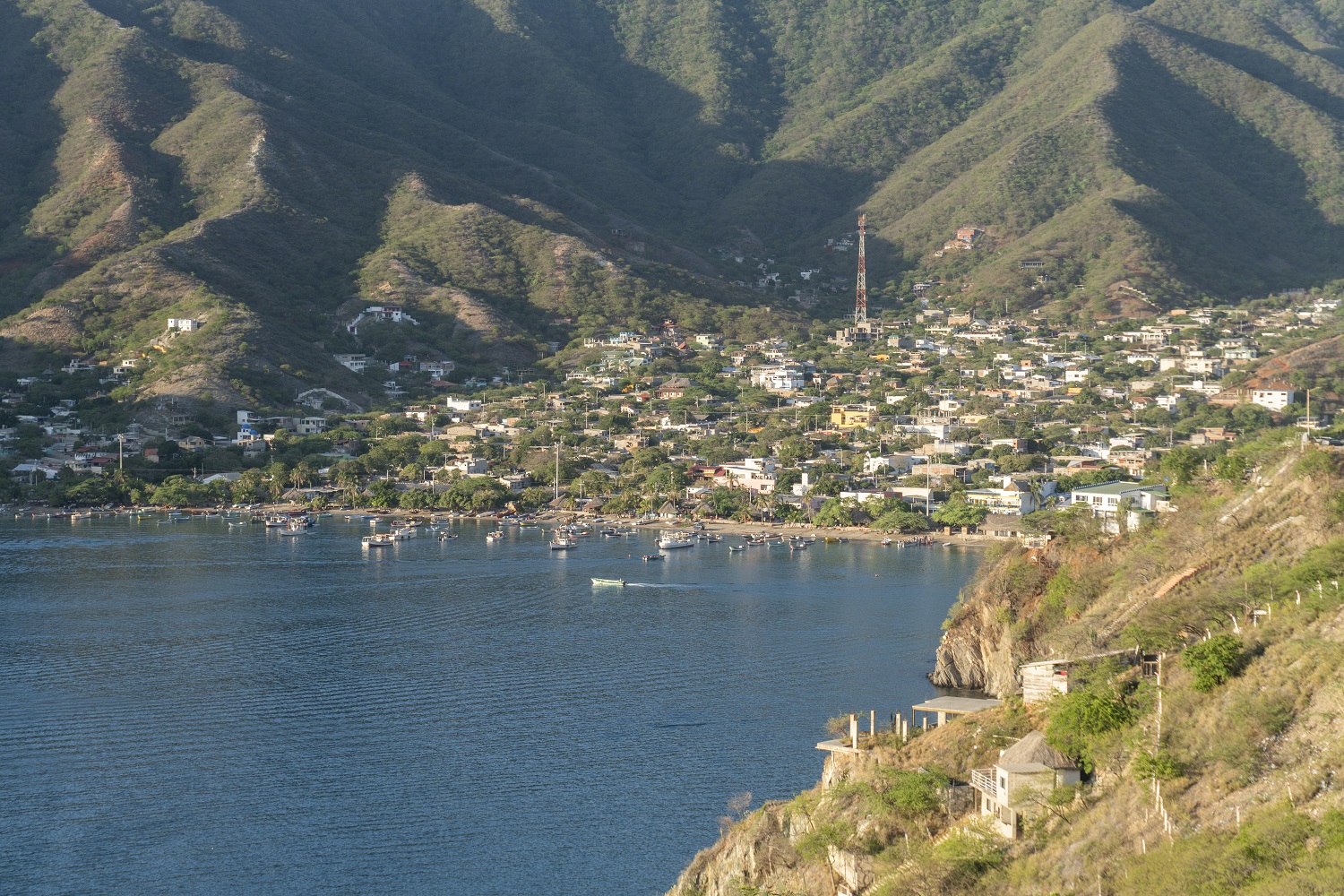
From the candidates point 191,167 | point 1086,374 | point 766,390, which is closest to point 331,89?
point 191,167

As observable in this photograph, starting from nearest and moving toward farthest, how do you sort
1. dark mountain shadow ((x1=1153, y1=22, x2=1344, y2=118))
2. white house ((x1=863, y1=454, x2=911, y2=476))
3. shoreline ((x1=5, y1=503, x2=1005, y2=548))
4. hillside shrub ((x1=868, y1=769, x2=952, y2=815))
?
1. hillside shrub ((x1=868, y1=769, x2=952, y2=815))
2. shoreline ((x1=5, y1=503, x2=1005, y2=548))
3. white house ((x1=863, y1=454, x2=911, y2=476))
4. dark mountain shadow ((x1=1153, y1=22, x2=1344, y2=118))

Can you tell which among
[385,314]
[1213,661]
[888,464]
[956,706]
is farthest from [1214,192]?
[1213,661]

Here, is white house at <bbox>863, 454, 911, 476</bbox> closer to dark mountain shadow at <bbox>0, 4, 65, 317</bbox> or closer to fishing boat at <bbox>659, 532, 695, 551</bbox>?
fishing boat at <bbox>659, 532, 695, 551</bbox>

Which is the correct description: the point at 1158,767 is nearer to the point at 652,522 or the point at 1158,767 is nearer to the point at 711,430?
the point at 652,522

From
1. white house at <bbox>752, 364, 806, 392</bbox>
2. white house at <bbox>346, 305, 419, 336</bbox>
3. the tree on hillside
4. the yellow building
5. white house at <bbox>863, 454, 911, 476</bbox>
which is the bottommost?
the tree on hillside

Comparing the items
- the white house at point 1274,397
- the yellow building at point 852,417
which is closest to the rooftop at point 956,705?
the yellow building at point 852,417

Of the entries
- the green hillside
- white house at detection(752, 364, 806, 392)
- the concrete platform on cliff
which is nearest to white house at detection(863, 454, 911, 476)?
white house at detection(752, 364, 806, 392)

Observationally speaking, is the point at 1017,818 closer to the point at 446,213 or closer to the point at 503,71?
the point at 446,213
